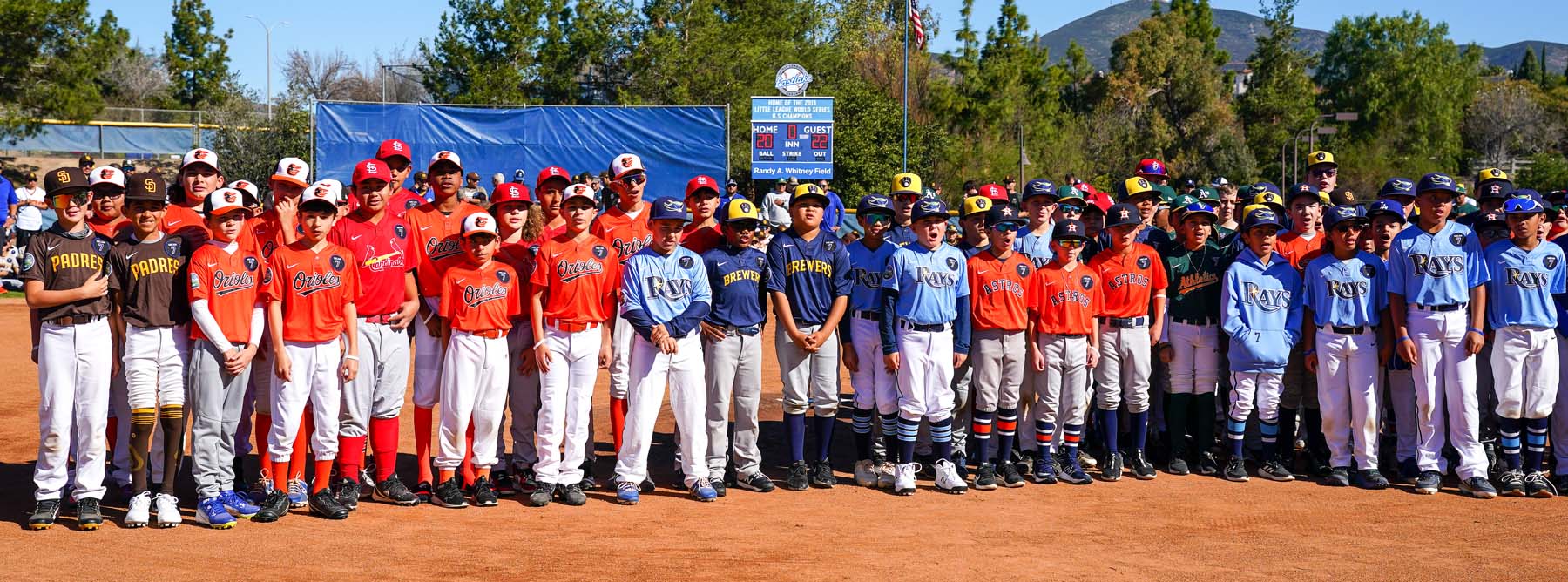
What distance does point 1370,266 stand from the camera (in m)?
8.42

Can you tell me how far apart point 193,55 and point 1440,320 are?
58407 mm

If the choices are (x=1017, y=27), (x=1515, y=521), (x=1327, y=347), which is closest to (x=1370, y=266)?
(x=1327, y=347)

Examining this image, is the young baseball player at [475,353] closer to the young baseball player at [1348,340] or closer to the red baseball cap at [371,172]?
the red baseball cap at [371,172]

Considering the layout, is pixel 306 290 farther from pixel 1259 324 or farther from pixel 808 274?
pixel 1259 324

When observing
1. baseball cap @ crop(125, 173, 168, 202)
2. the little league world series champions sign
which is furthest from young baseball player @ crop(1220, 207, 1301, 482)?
the little league world series champions sign

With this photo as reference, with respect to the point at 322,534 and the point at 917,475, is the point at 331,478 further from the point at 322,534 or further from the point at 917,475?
the point at 917,475

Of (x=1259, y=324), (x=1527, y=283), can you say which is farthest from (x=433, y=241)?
(x=1527, y=283)

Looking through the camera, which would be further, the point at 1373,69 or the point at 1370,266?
the point at 1373,69

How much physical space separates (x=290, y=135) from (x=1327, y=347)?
33.7 meters

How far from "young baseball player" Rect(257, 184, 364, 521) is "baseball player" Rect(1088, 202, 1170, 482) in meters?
5.00

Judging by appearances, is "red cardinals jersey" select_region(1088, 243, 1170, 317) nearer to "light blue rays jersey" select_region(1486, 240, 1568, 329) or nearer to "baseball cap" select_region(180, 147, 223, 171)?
"light blue rays jersey" select_region(1486, 240, 1568, 329)

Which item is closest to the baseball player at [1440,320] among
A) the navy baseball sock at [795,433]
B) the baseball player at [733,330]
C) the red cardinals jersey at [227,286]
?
the navy baseball sock at [795,433]

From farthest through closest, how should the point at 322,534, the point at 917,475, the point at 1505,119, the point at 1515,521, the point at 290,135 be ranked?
the point at 1505,119
the point at 290,135
the point at 917,475
the point at 1515,521
the point at 322,534

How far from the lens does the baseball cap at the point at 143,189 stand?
22.0ft
